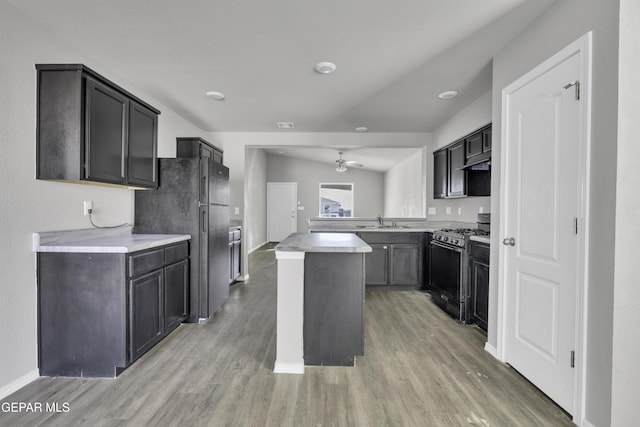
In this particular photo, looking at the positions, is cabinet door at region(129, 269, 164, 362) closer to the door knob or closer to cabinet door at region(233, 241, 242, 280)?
cabinet door at region(233, 241, 242, 280)

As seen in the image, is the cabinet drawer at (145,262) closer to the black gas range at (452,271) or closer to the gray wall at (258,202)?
the black gas range at (452,271)

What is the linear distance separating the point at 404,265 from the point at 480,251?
1552mm

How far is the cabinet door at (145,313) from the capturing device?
212cm

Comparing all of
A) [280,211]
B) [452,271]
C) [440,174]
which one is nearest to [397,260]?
[452,271]

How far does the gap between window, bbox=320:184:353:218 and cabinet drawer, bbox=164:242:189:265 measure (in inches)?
277

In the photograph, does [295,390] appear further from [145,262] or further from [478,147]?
[478,147]

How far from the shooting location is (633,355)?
139cm

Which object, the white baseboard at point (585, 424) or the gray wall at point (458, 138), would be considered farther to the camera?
the gray wall at point (458, 138)

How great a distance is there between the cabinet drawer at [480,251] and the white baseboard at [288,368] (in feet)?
6.03

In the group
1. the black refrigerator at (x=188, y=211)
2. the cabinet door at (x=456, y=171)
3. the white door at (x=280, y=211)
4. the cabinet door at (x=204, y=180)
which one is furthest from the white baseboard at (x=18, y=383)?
the white door at (x=280, y=211)

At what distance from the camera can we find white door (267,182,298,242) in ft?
31.0

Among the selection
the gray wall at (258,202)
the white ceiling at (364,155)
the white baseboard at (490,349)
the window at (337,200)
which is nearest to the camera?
the white baseboard at (490,349)

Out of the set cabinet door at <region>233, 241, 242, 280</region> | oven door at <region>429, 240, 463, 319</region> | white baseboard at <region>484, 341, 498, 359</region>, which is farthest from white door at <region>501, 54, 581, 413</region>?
cabinet door at <region>233, 241, 242, 280</region>

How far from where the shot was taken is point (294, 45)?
230 cm
